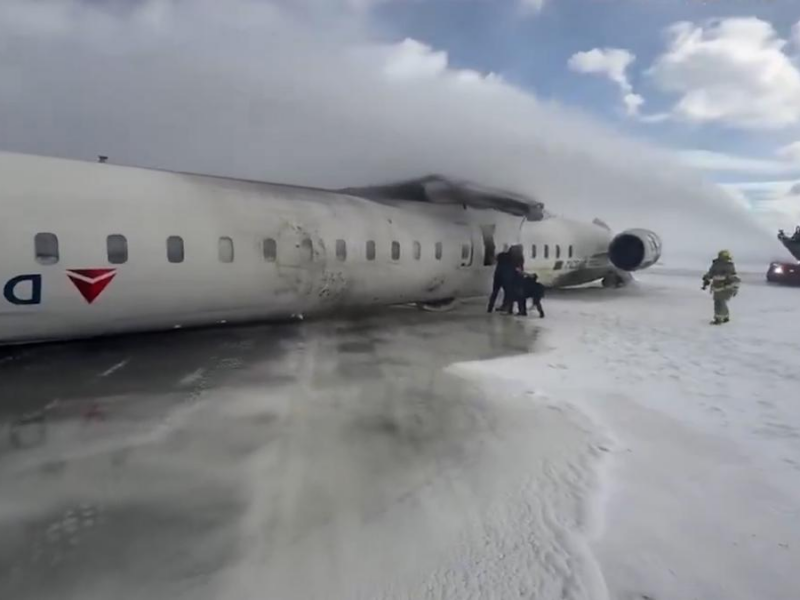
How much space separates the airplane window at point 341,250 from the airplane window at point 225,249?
1724mm

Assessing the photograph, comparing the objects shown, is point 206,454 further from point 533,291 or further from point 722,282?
point 722,282

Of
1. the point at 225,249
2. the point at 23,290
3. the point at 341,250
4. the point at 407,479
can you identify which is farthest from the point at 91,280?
the point at 407,479

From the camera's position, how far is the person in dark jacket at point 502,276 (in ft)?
34.8

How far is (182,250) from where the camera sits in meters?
6.82

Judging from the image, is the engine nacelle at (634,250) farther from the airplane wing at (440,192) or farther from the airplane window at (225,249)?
the airplane window at (225,249)

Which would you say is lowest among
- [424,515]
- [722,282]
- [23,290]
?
[424,515]

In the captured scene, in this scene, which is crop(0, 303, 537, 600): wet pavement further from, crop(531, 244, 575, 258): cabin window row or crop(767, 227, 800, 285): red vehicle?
crop(767, 227, 800, 285): red vehicle

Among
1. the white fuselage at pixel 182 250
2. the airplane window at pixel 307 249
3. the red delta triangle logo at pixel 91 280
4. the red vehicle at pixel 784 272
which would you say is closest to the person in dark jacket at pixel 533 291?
the white fuselage at pixel 182 250

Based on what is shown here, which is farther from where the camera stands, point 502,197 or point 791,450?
point 502,197

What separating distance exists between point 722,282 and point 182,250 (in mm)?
8297

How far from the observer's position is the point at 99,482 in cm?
353

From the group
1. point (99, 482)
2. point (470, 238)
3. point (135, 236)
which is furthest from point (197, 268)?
point (470, 238)

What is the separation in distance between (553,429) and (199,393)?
3.23 m

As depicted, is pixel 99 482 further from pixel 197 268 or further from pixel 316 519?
pixel 197 268
